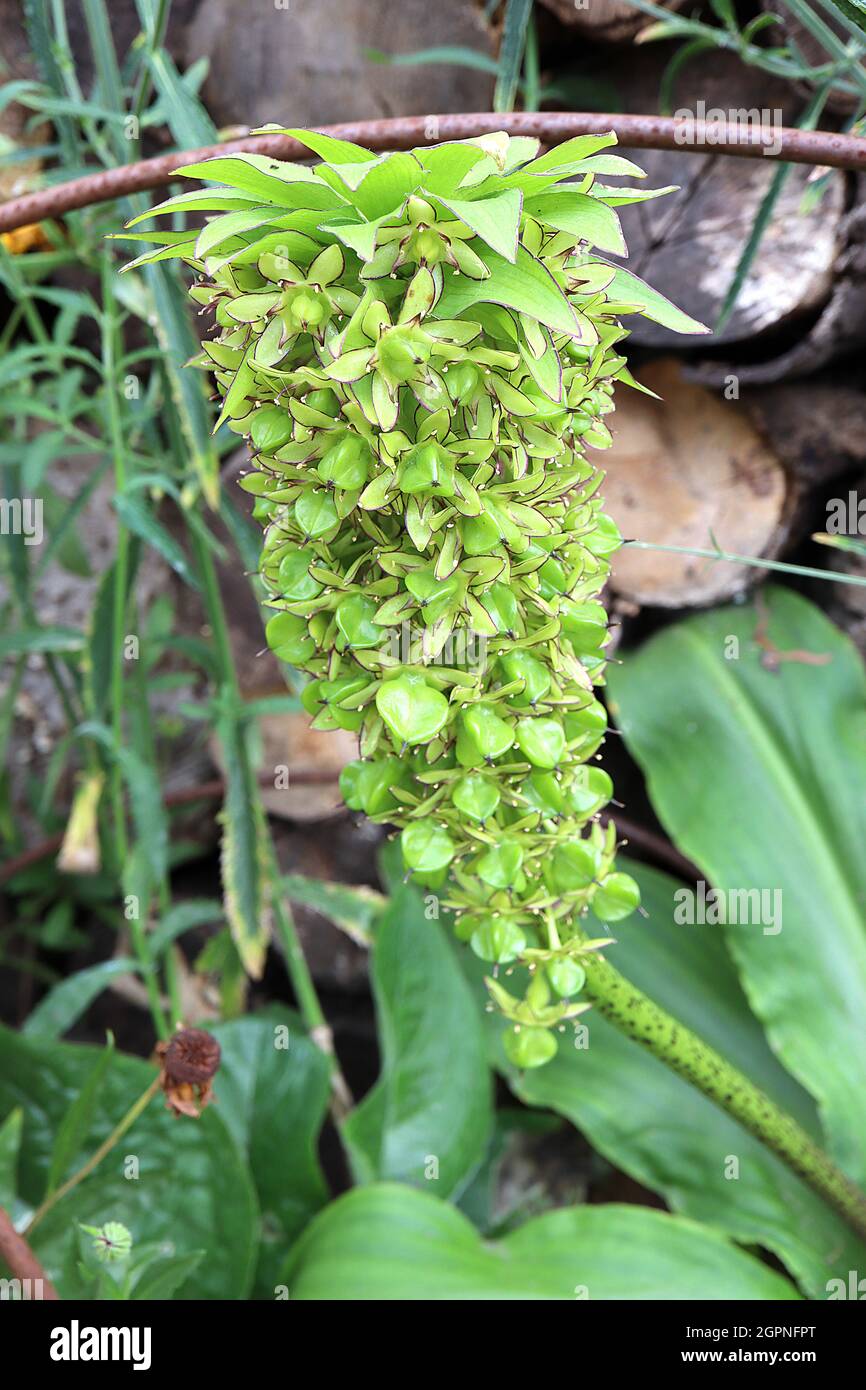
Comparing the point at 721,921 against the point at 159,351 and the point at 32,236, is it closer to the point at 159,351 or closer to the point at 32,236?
the point at 159,351

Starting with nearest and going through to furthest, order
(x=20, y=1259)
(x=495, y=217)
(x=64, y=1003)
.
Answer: (x=495, y=217) → (x=20, y=1259) → (x=64, y=1003)

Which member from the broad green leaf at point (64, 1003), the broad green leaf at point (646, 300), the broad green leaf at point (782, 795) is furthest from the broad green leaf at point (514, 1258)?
the broad green leaf at point (646, 300)

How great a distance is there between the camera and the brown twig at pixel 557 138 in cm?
47

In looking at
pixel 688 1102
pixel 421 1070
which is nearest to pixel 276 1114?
pixel 421 1070

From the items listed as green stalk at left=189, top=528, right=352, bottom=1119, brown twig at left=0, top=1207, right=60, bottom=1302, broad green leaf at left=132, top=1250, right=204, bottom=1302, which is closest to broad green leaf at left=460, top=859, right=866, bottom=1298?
green stalk at left=189, top=528, right=352, bottom=1119

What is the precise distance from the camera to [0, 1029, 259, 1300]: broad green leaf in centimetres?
78

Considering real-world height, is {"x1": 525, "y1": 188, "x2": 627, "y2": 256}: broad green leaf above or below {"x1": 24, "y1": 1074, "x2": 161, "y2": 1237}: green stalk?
above

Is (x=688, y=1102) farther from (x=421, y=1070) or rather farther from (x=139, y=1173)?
(x=139, y=1173)

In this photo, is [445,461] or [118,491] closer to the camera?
[445,461]

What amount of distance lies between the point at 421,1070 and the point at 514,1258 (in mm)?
210

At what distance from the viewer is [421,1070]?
0.94m

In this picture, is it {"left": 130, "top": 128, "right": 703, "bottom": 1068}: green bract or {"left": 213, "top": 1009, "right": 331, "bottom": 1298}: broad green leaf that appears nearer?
{"left": 130, "top": 128, "right": 703, "bottom": 1068}: green bract

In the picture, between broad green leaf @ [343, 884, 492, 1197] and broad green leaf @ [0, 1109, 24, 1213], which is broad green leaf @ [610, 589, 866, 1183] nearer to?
broad green leaf @ [343, 884, 492, 1197]

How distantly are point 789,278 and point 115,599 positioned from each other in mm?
696
